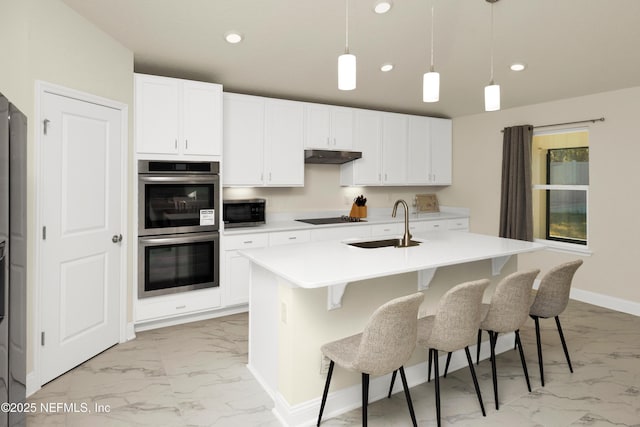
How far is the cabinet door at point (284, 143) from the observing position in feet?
14.7

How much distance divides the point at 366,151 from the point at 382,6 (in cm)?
269

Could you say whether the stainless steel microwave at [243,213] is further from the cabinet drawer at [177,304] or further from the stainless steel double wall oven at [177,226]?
the cabinet drawer at [177,304]

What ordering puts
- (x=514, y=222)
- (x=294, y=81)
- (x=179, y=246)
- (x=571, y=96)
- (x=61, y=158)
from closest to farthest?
(x=61, y=158) < (x=179, y=246) < (x=294, y=81) < (x=571, y=96) < (x=514, y=222)

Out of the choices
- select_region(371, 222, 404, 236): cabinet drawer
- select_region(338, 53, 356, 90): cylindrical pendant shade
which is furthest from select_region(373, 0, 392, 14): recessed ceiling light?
select_region(371, 222, 404, 236): cabinet drawer

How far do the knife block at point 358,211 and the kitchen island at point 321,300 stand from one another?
241 centimetres

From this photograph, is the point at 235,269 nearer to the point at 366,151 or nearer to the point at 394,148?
the point at 366,151

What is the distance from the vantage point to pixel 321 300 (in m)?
2.25

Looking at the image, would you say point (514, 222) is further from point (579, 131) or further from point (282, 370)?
point (282, 370)

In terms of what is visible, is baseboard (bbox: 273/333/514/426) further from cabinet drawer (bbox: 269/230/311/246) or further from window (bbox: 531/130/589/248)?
window (bbox: 531/130/589/248)

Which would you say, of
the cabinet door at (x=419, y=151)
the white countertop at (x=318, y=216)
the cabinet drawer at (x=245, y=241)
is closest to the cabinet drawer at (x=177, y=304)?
the cabinet drawer at (x=245, y=241)

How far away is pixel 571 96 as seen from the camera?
4.59 meters

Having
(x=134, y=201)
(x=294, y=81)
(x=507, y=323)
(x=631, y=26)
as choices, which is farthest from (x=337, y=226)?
(x=631, y=26)

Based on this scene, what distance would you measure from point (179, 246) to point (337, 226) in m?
1.86

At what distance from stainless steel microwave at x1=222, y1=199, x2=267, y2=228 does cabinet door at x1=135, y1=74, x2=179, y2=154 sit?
0.86 meters
